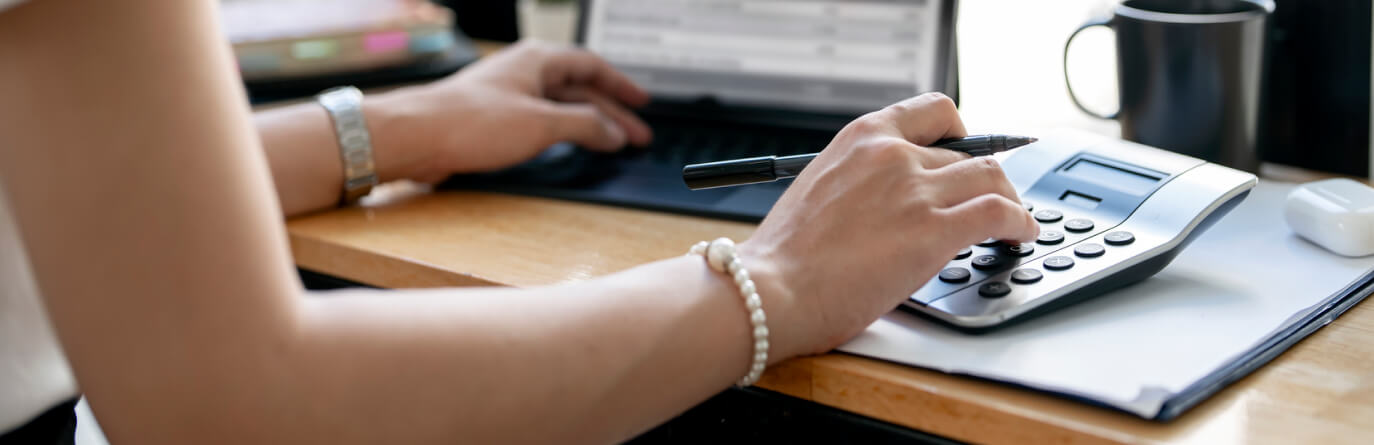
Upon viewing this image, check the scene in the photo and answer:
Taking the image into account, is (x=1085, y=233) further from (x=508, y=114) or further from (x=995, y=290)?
(x=508, y=114)

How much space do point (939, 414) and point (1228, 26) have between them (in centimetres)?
36

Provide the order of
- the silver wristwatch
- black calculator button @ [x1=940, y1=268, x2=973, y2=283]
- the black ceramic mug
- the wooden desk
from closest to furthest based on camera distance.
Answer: the wooden desk, black calculator button @ [x1=940, y1=268, x2=973, y2=283], the black ceramic mug, the silver wristwatch

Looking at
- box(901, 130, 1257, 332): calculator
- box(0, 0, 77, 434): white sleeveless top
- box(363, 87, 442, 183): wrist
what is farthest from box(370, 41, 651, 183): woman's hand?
box(901, 130, 1257, 332): calculator

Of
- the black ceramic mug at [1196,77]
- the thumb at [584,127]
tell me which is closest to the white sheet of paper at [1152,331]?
the black ceramic mug at [1196,77]

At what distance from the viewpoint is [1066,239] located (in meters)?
0.57

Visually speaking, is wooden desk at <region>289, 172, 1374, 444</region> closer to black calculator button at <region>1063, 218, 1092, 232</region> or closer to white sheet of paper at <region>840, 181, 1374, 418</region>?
white sheet of paper at <region>840, 181, 1374, 418</region>

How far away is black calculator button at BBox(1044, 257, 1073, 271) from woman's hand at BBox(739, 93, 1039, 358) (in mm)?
16

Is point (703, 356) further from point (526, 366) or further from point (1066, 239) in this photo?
point (1066, 239)

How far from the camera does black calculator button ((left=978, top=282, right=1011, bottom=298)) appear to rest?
1.71ft

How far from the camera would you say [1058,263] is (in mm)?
540

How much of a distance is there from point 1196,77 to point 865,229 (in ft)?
0.99

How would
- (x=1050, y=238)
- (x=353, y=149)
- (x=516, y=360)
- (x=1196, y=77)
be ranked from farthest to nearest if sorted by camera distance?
(x=353, y=149), (x=1196, y=77), (x=1050, y=238), (x=516, y=360)

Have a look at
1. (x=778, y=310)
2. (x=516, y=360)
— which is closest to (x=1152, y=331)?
(x=778, y=310)

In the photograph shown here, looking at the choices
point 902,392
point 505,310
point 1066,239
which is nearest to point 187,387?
point 505,310
